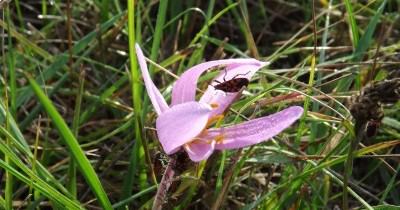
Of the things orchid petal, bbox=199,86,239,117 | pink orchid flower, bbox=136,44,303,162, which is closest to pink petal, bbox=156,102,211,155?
pink orchid flower, bbox=136,44,303,162

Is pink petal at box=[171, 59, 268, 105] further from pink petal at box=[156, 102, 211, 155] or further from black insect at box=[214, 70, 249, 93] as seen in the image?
pink petal at box=[156, 102, 211, 155]

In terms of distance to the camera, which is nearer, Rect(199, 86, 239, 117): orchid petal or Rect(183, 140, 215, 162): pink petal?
Rect(183, 140, 215, 162): pink petal

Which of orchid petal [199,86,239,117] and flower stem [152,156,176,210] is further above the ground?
orchid petal [199,86,239,117]

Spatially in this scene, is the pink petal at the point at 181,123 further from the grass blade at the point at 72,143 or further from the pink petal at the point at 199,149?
the grass blade at the point at 72,143

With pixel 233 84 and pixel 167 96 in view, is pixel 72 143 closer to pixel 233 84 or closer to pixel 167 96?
pixel 233 84

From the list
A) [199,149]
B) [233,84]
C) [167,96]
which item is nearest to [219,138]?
[199,149]

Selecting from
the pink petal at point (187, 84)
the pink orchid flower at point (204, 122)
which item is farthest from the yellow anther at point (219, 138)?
the pink petal at point (187, 84)
